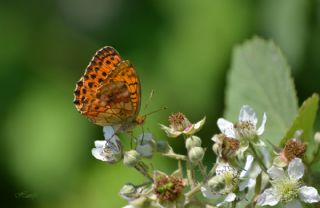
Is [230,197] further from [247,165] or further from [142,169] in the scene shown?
[142,169]

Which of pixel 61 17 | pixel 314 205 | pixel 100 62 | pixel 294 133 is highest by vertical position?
pixel 61 17

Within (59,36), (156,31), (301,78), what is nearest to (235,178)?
(301,78)

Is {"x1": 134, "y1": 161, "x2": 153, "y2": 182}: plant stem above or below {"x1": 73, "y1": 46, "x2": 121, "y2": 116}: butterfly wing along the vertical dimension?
below

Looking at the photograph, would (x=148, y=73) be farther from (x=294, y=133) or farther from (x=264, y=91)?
(x=294, y=133)

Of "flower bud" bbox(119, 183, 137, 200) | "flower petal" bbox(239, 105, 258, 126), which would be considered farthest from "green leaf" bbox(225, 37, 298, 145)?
"flower bud" bbox(119, 183, 137, 200)

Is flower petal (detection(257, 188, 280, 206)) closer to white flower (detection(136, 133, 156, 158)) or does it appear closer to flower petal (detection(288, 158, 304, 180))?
flower petal (detection(288, 158, 304, 180))
